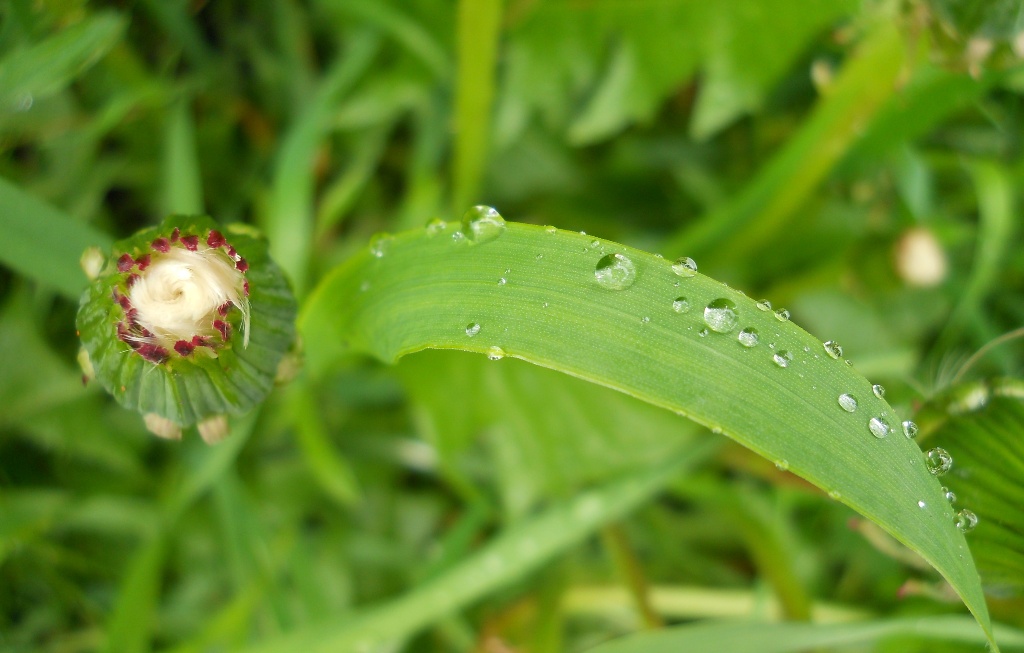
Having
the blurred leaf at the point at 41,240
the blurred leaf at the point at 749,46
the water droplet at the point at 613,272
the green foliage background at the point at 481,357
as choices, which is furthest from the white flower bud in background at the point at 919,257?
the blurred leaf at the point at 41,240

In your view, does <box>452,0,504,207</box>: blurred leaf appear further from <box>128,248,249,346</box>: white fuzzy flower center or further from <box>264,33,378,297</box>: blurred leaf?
<box>128,248,249,346</box>: white fuzzy flower center

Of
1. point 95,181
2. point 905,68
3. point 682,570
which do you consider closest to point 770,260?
point 905,68

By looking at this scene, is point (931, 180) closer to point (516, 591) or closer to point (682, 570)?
point (682, 570)

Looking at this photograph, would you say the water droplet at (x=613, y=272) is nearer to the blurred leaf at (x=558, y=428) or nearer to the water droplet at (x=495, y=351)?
the water droplet at (x=495, y=351)

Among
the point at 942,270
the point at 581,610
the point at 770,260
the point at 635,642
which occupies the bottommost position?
the point at 635,642

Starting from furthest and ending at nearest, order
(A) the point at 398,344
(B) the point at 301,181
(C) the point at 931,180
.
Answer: (C) the point at 931,180, (B) the point at 301,181, (A) the point at 398,344

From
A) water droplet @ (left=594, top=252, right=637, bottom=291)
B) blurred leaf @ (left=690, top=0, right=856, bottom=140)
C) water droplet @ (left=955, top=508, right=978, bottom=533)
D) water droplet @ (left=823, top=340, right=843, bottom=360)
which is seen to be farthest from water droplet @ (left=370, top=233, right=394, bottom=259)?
blurred leaf @ (left=690, top=0, right=856, bottom=140)

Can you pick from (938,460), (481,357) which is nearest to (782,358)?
(938,460)
